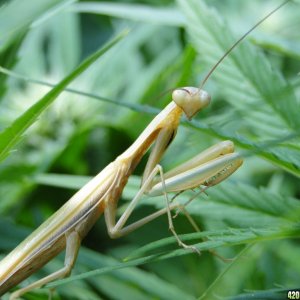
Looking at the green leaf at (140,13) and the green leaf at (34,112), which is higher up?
the green leaf at (140,13)

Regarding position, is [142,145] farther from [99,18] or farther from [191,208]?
[99,18]

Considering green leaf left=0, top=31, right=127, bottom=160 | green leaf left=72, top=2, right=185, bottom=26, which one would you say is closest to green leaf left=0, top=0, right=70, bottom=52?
green leaf left=0, top=31, right=127, bottom=160

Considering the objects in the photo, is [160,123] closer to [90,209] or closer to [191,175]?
[191,175]

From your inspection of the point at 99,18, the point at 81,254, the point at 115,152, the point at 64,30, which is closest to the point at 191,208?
the point at 81,254

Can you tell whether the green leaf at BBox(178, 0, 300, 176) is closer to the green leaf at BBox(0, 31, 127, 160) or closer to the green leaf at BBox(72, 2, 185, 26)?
the green leaf at BBox(0, 31, 127, 160)

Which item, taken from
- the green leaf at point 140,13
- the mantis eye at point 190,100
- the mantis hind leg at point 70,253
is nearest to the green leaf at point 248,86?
the mantis eye at point 190,100

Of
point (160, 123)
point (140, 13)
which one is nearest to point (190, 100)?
point (160, 123)

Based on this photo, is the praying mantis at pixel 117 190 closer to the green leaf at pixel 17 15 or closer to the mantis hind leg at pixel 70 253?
the mantis hind leg at pixel 70 253

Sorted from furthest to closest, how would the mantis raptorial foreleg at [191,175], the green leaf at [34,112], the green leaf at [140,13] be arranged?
1. the green leaf at [140,13]
2. the mantis raptorial foreleg at [191,175]
3. the green leaf at [34,112]
